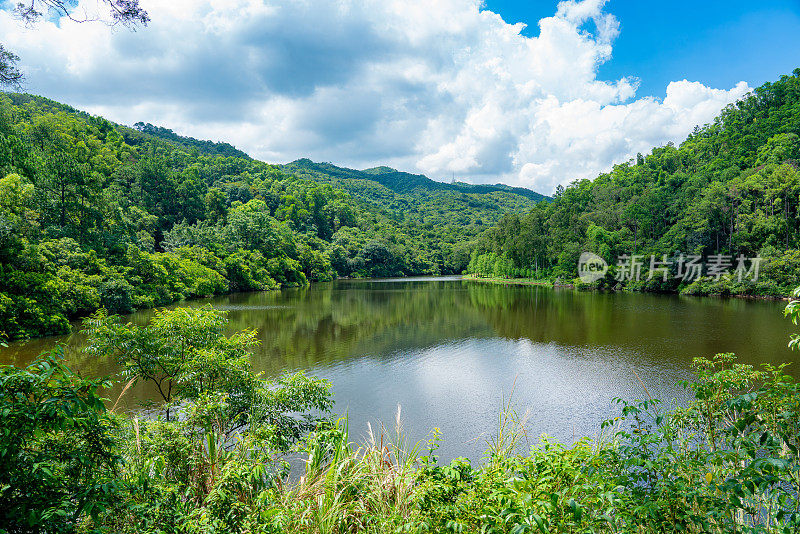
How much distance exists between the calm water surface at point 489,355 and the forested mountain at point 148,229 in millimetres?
3163

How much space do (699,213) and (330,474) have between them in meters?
47.4

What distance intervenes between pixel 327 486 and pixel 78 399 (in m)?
2.30

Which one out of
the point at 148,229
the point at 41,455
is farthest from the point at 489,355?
the point at 148,229

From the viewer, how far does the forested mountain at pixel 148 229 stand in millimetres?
19641

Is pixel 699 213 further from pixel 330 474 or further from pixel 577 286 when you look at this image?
pixel 330 474

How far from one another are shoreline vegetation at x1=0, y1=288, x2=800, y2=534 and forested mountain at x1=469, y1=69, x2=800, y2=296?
38.1 metres

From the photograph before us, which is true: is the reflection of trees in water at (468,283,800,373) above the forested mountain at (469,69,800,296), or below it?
below

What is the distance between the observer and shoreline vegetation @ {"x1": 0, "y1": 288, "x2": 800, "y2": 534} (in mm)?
2383

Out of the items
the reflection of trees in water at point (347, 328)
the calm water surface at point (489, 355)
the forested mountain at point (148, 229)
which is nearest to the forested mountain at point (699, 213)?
the calm water surface at point (489, 355)

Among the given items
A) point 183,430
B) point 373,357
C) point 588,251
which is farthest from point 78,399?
point 588,251

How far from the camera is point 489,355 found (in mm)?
16453

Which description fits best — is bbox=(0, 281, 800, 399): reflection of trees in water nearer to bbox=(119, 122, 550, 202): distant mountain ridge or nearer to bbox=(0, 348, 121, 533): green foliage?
bbox=(0, 348, 121, 533): green foliage

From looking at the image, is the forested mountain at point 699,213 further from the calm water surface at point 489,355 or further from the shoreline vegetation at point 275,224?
the calm water surface at point 489,355

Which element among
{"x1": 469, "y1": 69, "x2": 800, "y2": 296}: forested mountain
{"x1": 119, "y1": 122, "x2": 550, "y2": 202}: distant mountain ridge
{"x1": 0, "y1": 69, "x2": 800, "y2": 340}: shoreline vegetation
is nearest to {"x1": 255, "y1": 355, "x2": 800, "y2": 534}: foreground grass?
{"x1": 0, "y1": 69, "x2": 800, "y2": 340}: shoreline vegetation
